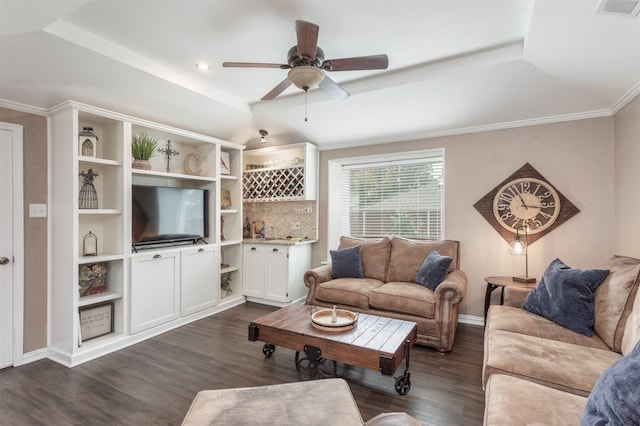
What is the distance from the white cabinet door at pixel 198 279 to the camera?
3834 mm

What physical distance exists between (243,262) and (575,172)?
4.29 m

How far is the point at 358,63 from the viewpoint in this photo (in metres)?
2.23

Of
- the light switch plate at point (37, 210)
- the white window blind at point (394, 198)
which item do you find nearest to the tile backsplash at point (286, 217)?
the white window blind at point (394, 198)

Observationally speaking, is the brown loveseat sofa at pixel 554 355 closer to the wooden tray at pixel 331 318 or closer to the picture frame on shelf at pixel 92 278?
the wooden tray at pixel 331 318

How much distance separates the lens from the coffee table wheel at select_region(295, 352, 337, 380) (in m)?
2.31

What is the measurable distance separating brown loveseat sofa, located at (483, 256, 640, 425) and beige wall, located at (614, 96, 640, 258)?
504 millimetres

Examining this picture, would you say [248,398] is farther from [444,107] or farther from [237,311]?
[444,107]

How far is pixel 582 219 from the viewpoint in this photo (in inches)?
129

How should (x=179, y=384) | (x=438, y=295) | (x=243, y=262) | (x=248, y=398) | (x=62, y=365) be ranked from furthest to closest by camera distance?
1. (x=243, y=262)
2. (x=438, y=295)
3. (x=62, y=365)
4. (x=179, y=384)
5. (x=248, y=398)

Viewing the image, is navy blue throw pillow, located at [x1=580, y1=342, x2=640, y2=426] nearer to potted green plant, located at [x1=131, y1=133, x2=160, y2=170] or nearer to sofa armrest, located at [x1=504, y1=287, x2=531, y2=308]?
sofa armrest, located at [x1=504, y1=287, x2=531, y2=308]

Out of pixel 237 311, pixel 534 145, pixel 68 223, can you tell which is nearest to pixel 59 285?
pixel 68 223

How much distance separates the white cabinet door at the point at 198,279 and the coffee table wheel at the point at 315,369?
179cm

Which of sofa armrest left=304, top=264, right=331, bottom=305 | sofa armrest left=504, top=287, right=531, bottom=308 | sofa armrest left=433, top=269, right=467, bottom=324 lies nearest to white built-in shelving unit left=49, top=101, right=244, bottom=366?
sofa armrest left=304, top=264, right=331, bottom=305

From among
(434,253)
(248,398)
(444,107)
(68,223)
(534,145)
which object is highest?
(444,107)
